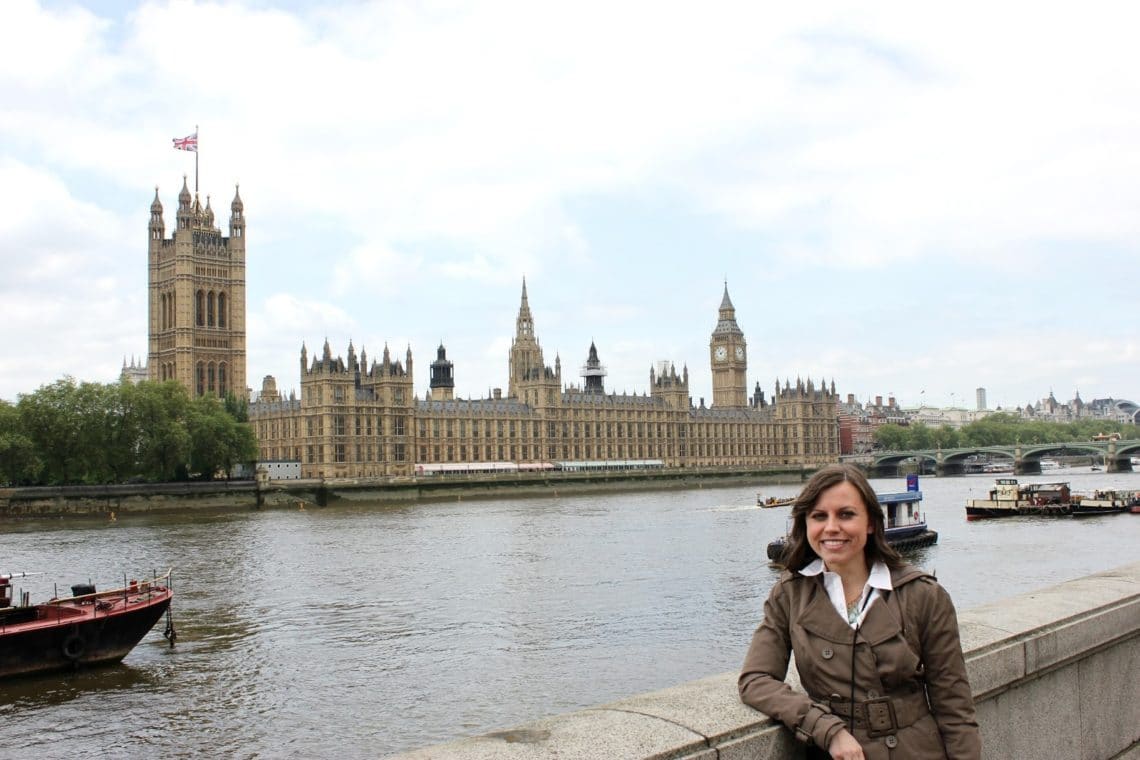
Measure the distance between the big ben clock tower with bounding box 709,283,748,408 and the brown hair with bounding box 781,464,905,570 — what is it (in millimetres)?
150297

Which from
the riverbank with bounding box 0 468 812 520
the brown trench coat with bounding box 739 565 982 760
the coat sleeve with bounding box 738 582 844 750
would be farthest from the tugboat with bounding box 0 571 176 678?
the riverbank with bounding box 0 468 812 520

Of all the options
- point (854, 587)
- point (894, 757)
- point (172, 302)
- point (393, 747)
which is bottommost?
point (393, 747)

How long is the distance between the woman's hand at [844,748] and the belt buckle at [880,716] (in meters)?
0.15

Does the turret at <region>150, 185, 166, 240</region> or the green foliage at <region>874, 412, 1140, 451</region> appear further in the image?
the green foliage at <region>874, 412, 1140, 451</region>

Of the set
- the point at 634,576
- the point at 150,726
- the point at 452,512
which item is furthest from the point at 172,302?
the point at 150,726

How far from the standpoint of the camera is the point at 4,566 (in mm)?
36688

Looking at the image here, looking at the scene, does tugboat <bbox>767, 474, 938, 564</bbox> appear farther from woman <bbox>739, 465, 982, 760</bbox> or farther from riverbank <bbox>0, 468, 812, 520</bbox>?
riverbank <bbox>0, 468, 812, 520</bbox>

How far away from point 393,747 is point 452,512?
52.0 m

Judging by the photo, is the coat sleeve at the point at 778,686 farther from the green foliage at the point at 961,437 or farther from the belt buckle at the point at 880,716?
the green foliage at the point at 961,437

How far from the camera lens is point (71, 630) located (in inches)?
795

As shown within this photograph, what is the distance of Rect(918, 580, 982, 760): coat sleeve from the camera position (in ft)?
13.0

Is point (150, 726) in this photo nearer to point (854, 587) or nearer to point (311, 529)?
point (854, 587)

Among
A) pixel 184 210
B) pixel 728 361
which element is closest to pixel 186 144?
pixel 184 210

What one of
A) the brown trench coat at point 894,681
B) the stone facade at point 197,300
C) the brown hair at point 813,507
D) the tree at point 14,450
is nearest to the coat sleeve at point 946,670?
the brown trench coat at point 894,681
